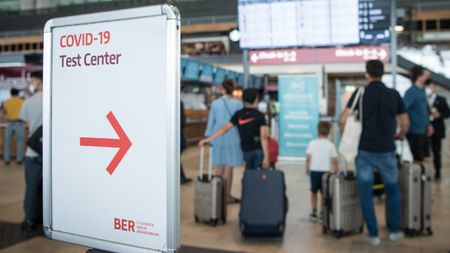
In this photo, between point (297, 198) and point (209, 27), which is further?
point (209, 27)

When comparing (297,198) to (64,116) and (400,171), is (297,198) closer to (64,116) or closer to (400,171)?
(400,171)

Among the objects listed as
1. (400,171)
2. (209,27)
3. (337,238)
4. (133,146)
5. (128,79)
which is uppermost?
(209,27)

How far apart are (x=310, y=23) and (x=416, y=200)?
2.44 meters

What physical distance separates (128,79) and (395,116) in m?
3.16

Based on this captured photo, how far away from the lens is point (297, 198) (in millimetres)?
6086

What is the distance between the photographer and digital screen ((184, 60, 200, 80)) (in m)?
13.2

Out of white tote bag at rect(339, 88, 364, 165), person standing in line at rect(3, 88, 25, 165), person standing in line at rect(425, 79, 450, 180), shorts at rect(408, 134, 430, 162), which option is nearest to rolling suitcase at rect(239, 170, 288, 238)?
→ white tote bag at rect(339, 88, 364, 165)

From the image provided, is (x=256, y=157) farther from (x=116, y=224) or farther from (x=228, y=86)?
(x=116, y=224)

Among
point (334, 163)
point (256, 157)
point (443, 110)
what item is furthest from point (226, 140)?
point (443, 110)

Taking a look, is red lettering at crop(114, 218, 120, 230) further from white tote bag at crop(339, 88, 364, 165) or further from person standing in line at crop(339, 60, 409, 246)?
white tote bag at crop(339, 88, 364, 165)

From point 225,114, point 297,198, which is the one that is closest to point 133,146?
point 225,114

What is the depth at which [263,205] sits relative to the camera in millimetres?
4125

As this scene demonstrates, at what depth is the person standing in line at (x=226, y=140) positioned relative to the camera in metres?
5.50

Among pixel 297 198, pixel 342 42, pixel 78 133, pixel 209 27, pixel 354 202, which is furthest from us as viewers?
pixel 209 27
